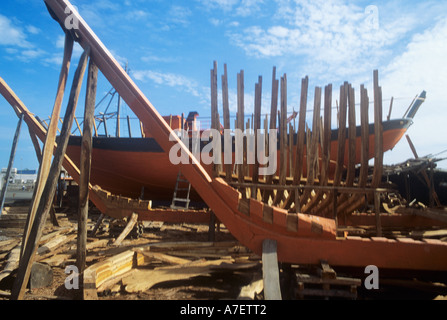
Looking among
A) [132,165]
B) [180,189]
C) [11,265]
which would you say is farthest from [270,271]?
[132,165]

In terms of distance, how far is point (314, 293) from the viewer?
3.09m

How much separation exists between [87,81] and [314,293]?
4345 millimetres

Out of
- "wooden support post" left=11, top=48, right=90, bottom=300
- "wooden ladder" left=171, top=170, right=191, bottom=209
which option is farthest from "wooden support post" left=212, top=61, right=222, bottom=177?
"wooden ladder" left=171, top=170, right=191, bottom=209

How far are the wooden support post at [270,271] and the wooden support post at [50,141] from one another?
10.8 feet

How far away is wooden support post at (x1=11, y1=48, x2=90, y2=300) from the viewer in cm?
315

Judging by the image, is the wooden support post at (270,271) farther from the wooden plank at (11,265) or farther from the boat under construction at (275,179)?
the wooden plank at (11,265)

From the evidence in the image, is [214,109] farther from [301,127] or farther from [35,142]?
[35,142]

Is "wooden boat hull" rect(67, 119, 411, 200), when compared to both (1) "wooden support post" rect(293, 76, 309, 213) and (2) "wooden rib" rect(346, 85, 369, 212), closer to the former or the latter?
(2) "wooden rib" rect(346, 85, 369, 212)

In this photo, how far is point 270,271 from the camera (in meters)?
3.05

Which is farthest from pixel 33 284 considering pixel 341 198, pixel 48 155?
pixel 341 198

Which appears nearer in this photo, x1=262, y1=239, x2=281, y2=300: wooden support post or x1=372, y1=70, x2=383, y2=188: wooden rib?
x1=262, y1=239, x2=281, y2=300: wooden support post

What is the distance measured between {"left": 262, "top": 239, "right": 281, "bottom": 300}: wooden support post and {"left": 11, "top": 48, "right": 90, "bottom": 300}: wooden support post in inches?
112

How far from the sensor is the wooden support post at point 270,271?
267 centimetres

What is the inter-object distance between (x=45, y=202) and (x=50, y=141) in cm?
93
